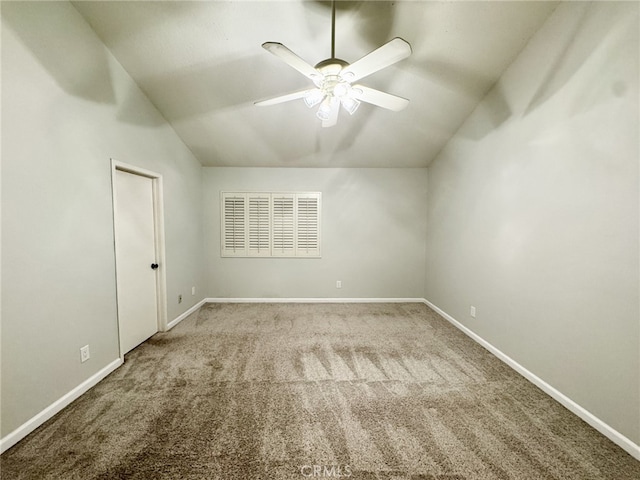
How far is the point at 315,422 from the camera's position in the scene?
5.52 ft

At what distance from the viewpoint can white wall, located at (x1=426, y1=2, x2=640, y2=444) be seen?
1.52 meters

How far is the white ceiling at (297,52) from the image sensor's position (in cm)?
193

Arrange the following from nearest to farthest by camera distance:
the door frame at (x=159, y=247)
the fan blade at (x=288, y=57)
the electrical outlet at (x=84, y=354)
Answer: the fan blade at (x=288, y=57), the electrical outlet at (x=84, y=354), the door frame at (x=159, y=247)

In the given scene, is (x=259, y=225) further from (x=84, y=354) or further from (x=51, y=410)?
(x=51, y=410)

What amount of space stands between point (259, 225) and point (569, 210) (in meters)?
3.66

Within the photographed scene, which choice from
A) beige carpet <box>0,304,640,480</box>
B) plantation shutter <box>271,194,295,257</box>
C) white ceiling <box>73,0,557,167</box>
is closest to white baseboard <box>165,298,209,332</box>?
beige carpet <box>0,304,640,480</box>

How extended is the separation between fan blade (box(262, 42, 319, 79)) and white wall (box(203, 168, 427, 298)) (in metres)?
2.55

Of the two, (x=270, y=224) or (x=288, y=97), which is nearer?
(x=288, y=97)

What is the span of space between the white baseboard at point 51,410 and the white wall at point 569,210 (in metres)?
3.63

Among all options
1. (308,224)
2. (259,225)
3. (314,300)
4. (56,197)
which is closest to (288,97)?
(56,197)

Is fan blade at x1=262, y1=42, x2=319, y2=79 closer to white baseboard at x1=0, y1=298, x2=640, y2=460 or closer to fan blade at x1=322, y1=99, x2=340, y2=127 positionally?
fan blade at x1=322, y1=99, x2=340, y2=127

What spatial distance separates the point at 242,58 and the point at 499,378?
3.62 m

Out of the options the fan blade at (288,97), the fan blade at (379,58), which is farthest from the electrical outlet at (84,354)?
the fan blade at (379,58)

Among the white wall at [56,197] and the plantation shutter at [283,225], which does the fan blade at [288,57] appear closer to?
the white wall at [56,197]
